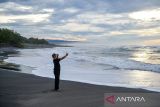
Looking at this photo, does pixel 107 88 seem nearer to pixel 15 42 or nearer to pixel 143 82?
pixel 143 82

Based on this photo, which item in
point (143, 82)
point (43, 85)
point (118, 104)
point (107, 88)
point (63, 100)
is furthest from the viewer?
point (143, 82)

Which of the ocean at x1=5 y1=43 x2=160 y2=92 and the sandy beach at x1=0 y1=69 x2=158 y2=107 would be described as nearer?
the sandy beach at x1=0 y1=69 x2=158 y2=107

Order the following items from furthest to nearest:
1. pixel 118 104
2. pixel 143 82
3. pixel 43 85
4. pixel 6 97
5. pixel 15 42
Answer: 1. pixel 15 42
2. pixel 143 82
3. pixel 43 85
4. pixel 6 97
5. pixel 118 104

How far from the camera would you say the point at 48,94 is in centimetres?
1459

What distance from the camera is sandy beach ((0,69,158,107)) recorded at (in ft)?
40.9

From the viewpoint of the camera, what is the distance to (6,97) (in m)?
14.0

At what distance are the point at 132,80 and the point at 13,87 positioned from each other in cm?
643

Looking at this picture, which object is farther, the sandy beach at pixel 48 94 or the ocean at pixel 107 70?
the ocean at pixel 107 70

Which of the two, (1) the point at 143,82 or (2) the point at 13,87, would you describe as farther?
(1) the point at 143,82

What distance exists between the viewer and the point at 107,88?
16.0 metres

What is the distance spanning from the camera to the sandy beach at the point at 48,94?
491 inches

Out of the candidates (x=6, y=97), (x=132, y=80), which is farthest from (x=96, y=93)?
(x=132, y=80)

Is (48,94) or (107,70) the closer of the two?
(48,94)

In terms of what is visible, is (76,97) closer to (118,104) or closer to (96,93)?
(96,93)
